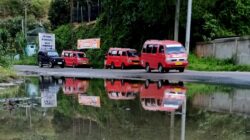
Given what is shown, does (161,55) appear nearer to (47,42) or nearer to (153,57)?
(153,57)

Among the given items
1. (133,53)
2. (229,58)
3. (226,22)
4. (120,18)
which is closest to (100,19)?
(120,18)

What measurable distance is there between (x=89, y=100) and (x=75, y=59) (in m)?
36.7

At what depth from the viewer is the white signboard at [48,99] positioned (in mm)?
12830

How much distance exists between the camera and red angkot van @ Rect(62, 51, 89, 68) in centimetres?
5000

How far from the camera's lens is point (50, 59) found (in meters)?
48.5

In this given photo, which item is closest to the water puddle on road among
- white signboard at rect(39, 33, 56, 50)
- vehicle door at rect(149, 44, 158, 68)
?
vehicle door at rect(149, 44, 158, 68)

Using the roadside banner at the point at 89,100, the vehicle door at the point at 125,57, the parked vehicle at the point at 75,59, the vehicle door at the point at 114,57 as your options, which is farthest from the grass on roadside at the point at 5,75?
the parked vehicle at the point at 75,59

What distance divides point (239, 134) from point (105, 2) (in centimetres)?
4412

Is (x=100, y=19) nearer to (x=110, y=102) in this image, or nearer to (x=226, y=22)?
(x=226, y=22)

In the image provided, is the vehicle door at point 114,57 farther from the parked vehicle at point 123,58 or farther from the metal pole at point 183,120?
the metal pole at point 183,120

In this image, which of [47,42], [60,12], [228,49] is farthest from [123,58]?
[60,12]

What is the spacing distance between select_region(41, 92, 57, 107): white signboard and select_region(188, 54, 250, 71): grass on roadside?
19489 millimetres

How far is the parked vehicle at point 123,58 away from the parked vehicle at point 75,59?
289 inches

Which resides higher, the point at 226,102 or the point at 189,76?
the point at 226,102
